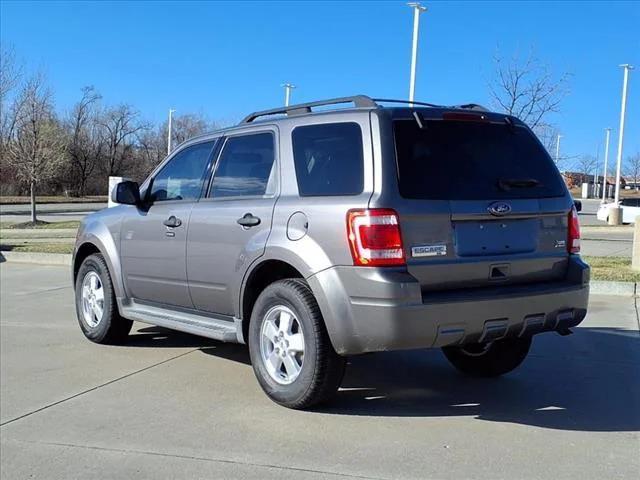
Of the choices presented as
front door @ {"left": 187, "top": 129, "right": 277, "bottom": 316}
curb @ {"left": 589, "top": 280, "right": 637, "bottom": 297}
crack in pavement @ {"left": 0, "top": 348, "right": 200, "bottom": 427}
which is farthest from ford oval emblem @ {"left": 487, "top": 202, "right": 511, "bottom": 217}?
curb @ {"left": 589, "top": 280, "right": 637, "bottom": 297}

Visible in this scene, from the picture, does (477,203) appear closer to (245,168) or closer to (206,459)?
(245,168)

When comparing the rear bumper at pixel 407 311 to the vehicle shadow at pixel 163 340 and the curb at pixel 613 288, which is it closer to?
the vehicle shadow at pixel 163 340

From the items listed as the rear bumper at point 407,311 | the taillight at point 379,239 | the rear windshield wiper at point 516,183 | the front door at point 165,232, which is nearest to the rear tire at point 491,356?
the rear bumper at point 407,311

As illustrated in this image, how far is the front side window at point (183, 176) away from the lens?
5.58 meters

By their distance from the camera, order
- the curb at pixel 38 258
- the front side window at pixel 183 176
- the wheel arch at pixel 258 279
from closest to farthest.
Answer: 1. the wheel arch at pixel 258 279
2. the front side window at pixel 183 176
3. the curb at pixel 38 258

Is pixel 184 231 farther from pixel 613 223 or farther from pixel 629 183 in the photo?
pixel 629 183

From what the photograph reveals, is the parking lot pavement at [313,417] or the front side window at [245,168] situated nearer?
the parking lot pavement at [313,417]

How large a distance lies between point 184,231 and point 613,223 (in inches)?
1121

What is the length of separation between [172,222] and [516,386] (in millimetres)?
3039

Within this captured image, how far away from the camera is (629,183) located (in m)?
92.9

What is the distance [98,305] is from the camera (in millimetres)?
6492

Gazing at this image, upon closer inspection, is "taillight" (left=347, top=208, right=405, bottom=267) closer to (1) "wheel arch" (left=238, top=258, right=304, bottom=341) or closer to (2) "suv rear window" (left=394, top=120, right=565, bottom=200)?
(2) "suv rear window" (left=394, top=120, right=565, bottom=200)

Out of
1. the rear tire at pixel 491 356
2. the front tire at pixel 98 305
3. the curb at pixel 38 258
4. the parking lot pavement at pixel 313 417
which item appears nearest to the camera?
the parking lot pavement at pixel 313 417

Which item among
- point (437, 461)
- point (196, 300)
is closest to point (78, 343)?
point (196, 300)
